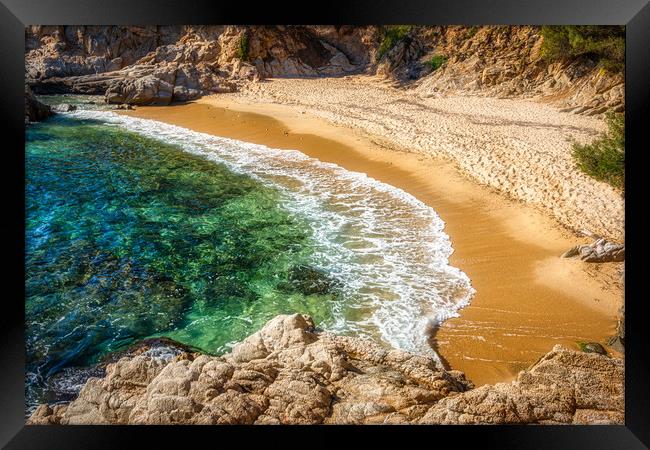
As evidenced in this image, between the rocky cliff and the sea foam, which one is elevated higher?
the rocky cliff

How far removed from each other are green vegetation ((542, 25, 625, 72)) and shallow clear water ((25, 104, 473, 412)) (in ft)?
12.2

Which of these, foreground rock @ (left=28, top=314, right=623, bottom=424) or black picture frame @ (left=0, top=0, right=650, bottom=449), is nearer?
foreground rock @ (left=28, top=314, right=623, bottom=424)

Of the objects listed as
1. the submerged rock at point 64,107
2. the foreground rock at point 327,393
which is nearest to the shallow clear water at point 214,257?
the foreground rock at point 327,393

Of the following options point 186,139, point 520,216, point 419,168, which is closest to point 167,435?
point 520,216

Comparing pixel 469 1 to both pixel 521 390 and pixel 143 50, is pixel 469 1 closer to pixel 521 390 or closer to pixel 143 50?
pixel 521 390

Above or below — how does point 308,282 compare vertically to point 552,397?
above

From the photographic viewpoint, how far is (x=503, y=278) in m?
5.98

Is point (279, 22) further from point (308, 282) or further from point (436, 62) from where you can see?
point (436, 62)

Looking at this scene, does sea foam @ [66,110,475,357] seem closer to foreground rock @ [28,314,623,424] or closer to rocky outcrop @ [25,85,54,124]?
foreground rock @ [28,314,623,424]

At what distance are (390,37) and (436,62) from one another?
2.98 metres

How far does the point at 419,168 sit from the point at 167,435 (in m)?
7.82

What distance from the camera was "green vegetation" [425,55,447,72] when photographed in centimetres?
1714

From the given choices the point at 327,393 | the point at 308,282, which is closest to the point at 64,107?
the point at 308,282

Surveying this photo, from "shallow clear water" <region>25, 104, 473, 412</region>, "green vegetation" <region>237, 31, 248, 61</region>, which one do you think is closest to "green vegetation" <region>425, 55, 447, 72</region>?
"shallow clear water" <region>25, 104, 473, 412</region>
